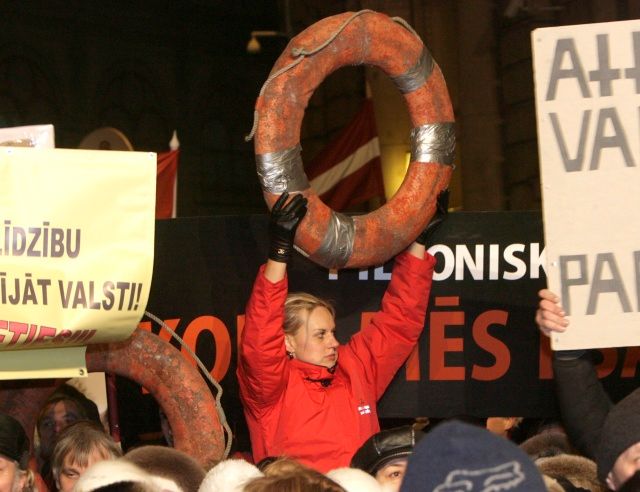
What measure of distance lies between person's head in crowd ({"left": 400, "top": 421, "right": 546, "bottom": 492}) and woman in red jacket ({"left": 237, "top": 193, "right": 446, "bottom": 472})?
278 centimetres

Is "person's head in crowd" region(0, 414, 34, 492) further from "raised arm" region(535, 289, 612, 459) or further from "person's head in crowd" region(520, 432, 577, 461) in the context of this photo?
"person's head in crowd" region(520, 432, 577, 461)

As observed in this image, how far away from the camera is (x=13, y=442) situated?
4082 mm

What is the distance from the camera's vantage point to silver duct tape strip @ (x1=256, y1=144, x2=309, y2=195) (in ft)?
15.6

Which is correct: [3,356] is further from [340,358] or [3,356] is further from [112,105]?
[112,105]

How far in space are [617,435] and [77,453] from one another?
2.06m

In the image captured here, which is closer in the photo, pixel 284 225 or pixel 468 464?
pixel 468 464

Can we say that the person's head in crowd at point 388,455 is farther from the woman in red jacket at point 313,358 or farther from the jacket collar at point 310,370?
the jacket collar at point 310,370

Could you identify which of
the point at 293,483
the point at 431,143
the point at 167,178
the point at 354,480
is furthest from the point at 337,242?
the point at 167,178

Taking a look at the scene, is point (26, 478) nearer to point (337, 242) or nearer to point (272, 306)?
point (272, 306)

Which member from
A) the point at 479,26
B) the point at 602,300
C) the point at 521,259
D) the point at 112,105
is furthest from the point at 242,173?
the point at 602,300

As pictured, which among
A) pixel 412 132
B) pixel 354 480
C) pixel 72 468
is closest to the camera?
pixel 354 480

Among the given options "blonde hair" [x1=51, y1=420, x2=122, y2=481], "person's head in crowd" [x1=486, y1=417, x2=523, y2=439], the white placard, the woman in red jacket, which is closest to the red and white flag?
"person's head in crowd" [x1=486, y1=417, x2=523, y2=439]

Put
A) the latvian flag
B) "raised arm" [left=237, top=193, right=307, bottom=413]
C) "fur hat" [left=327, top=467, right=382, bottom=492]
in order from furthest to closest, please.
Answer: the latvian flag → "raised arm" [left=237, top=193, right=307, bottom=413] → "fur hat" [left=327, top=467, right=382, bottom=492]

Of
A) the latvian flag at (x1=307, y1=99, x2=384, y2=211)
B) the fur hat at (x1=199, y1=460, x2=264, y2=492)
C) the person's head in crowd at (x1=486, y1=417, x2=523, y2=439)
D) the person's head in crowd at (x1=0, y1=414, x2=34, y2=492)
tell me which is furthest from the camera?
the latvian flag at (x1=307, y1=99, x2=384, y2=211)
